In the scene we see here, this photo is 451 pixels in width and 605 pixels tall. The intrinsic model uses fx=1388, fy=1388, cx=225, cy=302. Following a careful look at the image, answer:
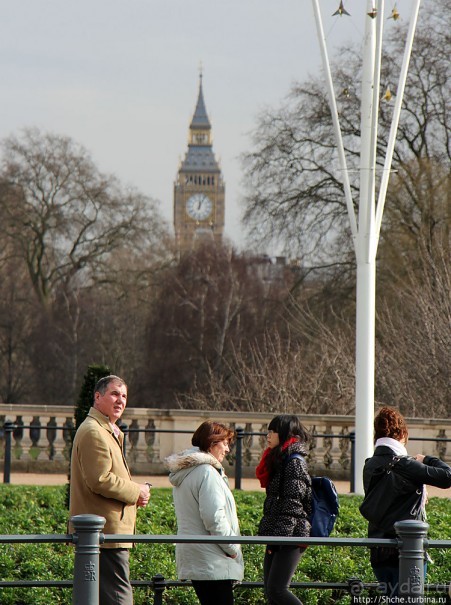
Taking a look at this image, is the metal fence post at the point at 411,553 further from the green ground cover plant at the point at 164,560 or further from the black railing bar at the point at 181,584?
the green ground cover plant at the point at 164,560

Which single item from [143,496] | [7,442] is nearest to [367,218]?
[7,442]

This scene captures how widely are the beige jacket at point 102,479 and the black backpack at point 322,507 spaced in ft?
3.44

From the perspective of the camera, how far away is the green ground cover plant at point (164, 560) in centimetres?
1113

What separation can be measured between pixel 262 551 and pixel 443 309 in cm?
1393

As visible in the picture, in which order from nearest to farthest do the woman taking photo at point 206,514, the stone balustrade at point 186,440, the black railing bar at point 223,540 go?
the black railing bar at point 223,540, the woman taking photo at point 206,514, the stone balustrade at point 186,440

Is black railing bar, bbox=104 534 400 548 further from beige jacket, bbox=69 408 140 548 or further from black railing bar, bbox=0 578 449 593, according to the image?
black railing bar, bbox=0 578 449 593

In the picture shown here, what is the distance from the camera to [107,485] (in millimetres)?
7812

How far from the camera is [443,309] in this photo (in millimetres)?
25281

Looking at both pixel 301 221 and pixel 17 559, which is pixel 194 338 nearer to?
pixel 301 221

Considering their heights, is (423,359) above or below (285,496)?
→ above

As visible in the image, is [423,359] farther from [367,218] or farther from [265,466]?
[265,466]

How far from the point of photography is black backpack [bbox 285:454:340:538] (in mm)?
8117

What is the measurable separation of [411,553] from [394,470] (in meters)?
1.21

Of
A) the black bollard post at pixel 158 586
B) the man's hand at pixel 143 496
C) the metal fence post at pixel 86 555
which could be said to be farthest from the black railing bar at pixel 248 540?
the black bollard post at pixel 158 586
